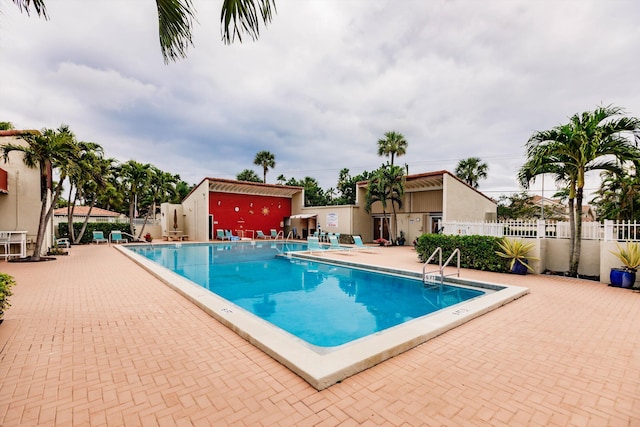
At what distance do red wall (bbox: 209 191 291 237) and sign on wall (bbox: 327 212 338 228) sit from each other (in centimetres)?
608

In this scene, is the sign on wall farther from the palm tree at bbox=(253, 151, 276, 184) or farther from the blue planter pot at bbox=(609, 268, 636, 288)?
the palm tree at bbox=(253, 151, 276, 184)

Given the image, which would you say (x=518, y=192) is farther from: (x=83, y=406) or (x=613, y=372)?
(x=83, y=406)

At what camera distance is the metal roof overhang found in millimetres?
25438

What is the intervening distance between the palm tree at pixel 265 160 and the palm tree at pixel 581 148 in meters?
36.9

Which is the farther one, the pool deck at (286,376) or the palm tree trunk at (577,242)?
the palm tree trunk at (577,242)

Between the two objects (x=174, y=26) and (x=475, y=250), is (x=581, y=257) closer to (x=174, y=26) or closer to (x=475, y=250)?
(x=475, y=250)

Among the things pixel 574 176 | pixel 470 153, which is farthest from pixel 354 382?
pixel 470 153

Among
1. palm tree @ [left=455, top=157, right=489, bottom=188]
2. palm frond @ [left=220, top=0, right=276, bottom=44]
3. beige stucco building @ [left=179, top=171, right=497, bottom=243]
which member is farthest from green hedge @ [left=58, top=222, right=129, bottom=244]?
palm tree @ [left=455, top=157, right=489, bottom=188]

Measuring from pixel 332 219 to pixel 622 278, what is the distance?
63.0 feet

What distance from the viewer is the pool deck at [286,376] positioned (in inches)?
93.9

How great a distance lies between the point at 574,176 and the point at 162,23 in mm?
11261

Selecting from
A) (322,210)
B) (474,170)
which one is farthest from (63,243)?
(474,170)

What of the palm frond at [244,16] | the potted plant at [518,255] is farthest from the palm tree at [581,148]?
the palm frond at [244,16]

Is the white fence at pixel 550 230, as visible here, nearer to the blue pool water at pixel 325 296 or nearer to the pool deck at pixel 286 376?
the blue pool water at pixel 325 296
